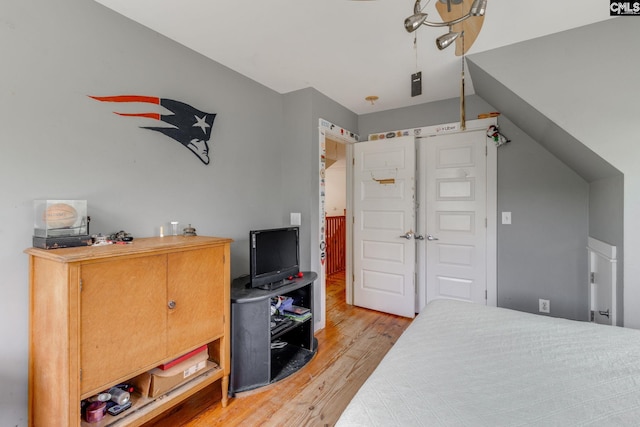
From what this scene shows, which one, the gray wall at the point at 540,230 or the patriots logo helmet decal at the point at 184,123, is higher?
the patriots logo helmet decal at the point at 184,123

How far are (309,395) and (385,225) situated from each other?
6.52 feet

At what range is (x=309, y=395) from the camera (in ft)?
Result: 6.41

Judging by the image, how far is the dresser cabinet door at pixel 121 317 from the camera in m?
1.27

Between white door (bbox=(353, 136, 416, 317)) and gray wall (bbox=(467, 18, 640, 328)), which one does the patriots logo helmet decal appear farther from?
gray wall (bbox=(467, 18, 640, 328))

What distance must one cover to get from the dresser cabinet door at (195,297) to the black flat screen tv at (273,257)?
309mm

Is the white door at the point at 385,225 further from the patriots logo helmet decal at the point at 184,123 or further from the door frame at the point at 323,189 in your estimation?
the patriots logo helmet decal at the point at 184,123

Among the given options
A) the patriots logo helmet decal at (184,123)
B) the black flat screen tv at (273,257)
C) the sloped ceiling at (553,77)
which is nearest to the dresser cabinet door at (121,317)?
the black flat screen tv at (273,257)

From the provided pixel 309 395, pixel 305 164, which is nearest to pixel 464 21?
pixel 305 164

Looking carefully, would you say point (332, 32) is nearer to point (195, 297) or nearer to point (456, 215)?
point (195, 297)

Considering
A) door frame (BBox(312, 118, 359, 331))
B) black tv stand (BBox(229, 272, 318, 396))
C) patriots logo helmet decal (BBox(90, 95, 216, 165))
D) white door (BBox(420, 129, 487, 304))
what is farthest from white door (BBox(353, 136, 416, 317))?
patriots logo helmet decal (BBox(90, 95, 216, 165))

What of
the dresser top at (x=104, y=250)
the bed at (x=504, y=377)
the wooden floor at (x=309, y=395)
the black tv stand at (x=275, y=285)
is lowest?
the wooden floor at (x=309, y=395)

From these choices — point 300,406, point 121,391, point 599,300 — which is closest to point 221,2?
point 121,391

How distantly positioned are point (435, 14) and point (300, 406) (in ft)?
8.29

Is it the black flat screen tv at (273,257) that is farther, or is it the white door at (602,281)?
the black flat screen tv at (273,257)
